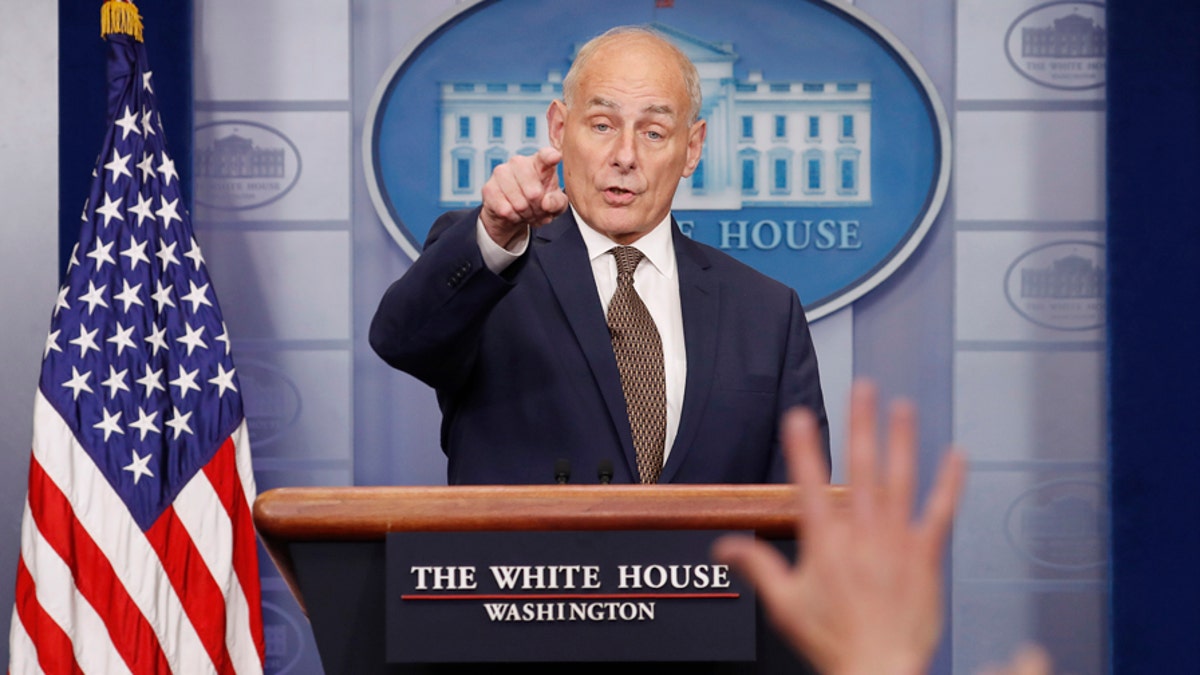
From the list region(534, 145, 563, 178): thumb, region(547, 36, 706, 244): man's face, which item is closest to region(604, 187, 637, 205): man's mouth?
region(547, 36, 706, 244): man's face

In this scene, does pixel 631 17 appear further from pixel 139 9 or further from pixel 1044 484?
pixel 1044 484

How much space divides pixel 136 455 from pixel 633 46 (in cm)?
162

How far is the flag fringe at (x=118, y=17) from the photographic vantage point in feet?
10.1

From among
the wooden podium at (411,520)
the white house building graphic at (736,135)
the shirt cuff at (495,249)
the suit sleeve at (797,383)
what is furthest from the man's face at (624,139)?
the white house building graphic at (736,135)

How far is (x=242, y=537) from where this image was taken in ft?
10.2

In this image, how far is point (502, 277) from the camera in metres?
1.50

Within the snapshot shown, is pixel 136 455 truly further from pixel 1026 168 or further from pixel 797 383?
pixel 1026 168

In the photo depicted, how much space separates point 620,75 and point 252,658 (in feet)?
5.88

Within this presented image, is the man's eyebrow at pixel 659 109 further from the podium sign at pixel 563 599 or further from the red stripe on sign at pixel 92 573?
the red stripe on sign at pixel 92 573

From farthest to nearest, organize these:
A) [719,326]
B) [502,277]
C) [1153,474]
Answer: [1153,474] < [719,326] < [502,277]

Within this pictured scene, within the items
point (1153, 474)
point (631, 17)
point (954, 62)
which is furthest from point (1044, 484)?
point (631, 17)

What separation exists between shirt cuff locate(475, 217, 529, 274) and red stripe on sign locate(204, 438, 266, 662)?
1.77m

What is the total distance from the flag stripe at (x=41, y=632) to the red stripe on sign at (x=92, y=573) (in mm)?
92

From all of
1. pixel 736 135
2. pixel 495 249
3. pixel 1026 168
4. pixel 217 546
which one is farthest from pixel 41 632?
pixel 1026 168
